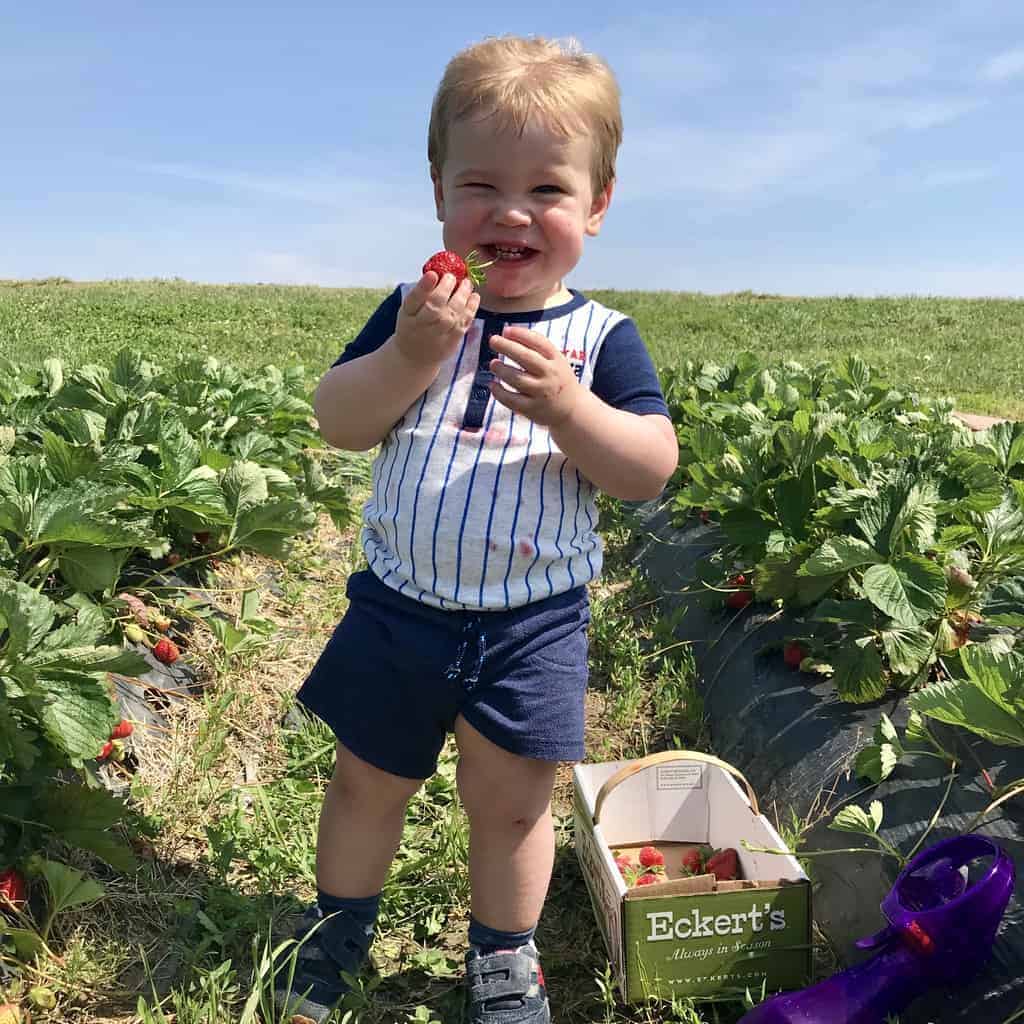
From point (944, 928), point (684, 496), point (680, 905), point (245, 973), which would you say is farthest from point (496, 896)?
point (684, 496)

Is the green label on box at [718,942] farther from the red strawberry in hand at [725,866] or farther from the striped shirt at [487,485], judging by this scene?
the striped shirt at [487,485]

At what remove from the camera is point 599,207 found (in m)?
1.96

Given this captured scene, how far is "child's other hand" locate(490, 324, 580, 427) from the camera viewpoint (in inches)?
65.7

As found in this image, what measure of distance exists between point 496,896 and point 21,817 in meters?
0.99

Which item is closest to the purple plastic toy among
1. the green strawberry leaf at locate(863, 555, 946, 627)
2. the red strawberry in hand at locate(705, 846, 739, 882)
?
the red strawberry in hand at locate(705, 846, 739, 882)

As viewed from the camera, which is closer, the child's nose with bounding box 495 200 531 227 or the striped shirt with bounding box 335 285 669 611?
the child's nose with bounding box 495 200 531 227

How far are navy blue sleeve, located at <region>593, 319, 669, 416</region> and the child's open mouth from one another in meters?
0.25

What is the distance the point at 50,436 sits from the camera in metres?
2.76

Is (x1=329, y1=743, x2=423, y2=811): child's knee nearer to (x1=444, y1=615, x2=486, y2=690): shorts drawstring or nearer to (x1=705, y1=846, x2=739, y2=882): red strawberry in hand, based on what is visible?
(x1=444, y1=615, x2=486, y2=690): shorts drawstring

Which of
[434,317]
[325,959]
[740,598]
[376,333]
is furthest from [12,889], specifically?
[740,598]

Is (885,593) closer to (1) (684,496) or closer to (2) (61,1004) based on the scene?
(1) (684,496)

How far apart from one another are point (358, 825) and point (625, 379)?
104 centimetres

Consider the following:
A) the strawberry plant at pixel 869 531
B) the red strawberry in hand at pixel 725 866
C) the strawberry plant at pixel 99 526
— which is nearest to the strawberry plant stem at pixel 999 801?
the strawberry plant at pixel 869 531

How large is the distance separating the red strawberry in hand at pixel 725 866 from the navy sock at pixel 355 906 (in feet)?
2.81
